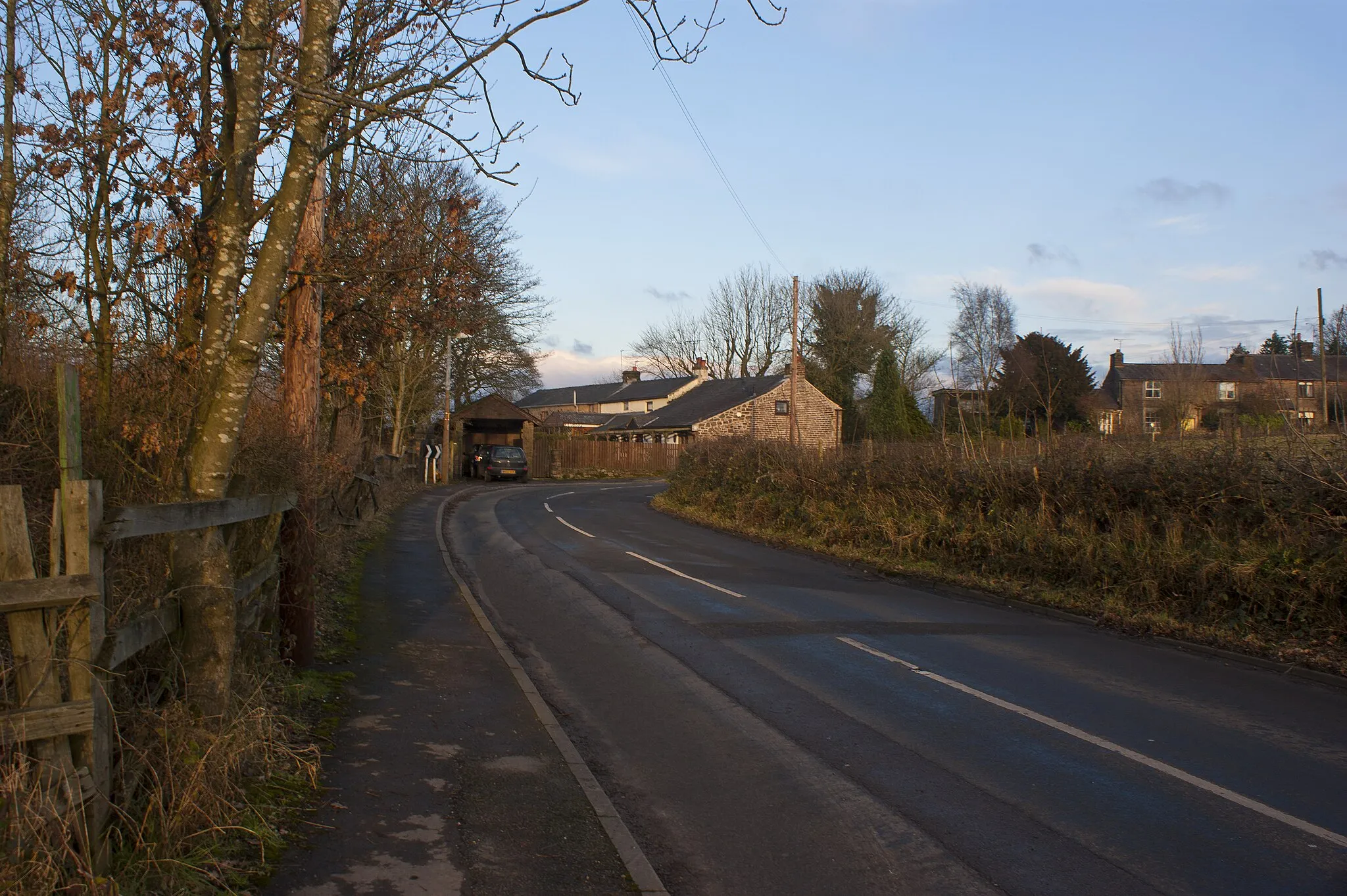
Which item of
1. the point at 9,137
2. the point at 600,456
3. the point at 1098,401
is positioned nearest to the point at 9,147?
the point at 9,137

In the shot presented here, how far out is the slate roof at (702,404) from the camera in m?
56.3

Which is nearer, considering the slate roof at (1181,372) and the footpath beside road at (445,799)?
the footpath beside road at (445,799)

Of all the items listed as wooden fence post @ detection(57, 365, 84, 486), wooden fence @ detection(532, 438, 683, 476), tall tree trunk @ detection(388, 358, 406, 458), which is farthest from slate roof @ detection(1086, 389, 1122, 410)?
wooden fence post @ detection(57, 365, 84, 486)

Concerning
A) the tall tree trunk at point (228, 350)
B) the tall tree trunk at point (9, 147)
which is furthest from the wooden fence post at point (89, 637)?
the tall tree trunk at point (9, 147)

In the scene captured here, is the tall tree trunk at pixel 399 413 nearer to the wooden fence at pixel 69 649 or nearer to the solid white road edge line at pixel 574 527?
the solid white road edge line at pixel 574 527

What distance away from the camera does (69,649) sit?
358 cm

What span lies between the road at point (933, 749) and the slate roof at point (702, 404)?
43857 mm

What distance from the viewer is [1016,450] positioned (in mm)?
16125

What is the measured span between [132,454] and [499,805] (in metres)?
3.27

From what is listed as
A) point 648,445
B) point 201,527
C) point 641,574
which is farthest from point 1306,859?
point 648,445

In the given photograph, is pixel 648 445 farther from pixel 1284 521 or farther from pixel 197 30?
pixel 197 30

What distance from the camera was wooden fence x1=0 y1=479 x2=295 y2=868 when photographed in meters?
3.36

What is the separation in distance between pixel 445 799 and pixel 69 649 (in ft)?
8.10

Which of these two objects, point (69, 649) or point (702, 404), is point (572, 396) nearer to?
point (702, 404)
